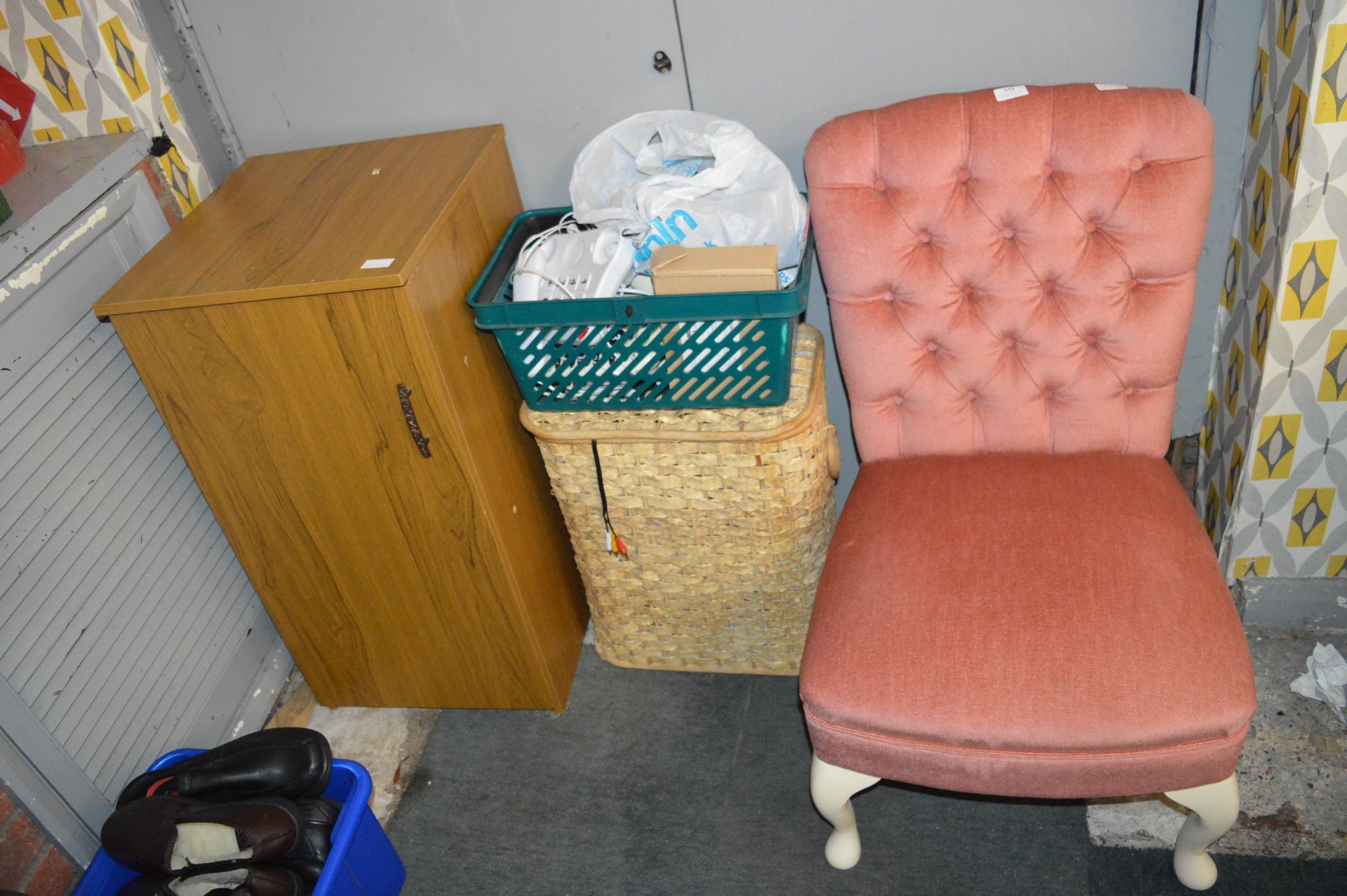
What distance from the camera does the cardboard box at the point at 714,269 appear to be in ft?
4.65

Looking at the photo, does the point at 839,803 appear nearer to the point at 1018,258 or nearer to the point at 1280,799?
the point at 1280,799

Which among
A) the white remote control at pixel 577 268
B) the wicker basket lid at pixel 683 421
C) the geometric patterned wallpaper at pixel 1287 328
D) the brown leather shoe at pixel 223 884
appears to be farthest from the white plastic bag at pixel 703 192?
the brown leather shoe at pixel 223 884

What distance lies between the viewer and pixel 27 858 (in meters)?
1.45

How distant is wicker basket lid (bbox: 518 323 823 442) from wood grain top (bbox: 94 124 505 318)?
37 cm

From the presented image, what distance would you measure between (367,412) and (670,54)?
2.58ft

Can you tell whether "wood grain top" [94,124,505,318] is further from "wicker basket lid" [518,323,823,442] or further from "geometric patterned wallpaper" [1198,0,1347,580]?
"geometric patterned wallpaper" [1198,0,1347,580]

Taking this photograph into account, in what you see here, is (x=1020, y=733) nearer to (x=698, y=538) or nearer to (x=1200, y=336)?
(x=698, y=538)

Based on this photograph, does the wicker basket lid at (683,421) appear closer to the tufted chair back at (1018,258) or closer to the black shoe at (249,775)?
the tufted chair back at (1018,258)

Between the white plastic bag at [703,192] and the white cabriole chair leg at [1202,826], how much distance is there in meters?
0.97

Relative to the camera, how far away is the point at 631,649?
1.97 metres

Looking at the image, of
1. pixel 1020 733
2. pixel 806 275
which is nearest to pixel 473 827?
pixel 1020 733

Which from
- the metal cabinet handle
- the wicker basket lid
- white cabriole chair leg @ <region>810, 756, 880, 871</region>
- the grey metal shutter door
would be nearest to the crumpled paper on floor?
white cabriole chair leg @ <region>810, 756, 880, 871</region>

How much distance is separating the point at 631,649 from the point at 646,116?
1.02 meters

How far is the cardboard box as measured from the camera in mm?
1416
